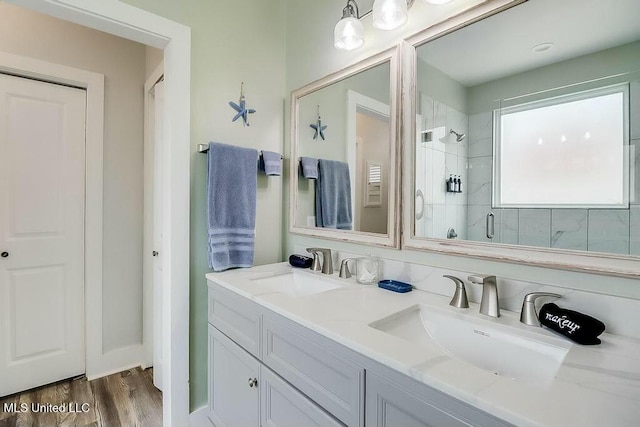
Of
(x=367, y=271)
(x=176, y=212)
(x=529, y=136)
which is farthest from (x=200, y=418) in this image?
(x=529, y=136)

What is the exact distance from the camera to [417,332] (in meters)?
0.98

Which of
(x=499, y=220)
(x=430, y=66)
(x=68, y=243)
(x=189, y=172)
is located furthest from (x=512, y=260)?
(x=68, y=243)

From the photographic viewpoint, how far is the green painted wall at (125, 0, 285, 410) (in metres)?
1.55

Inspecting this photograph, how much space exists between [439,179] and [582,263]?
0.52 m

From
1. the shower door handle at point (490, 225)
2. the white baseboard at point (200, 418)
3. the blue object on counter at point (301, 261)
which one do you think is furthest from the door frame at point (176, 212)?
the shower door handle at point (490, 225)

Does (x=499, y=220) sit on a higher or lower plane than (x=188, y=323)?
higher

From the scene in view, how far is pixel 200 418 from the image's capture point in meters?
1.55

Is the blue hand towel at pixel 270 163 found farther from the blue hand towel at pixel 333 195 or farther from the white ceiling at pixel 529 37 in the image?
the white ceiling at pixel 529 37

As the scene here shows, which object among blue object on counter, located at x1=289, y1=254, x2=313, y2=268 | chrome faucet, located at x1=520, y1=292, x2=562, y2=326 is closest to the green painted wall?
blue object on counter, located at x1=289, y1=254, x2=313, y2=268

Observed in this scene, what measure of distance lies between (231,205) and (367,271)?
2.60ft

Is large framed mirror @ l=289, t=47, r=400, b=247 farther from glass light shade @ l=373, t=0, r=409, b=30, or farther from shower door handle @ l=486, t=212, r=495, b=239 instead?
shower door handle @ l=486, t=212, r=495, b=239

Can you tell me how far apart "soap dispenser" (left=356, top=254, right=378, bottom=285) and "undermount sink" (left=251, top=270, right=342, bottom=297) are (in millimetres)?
163

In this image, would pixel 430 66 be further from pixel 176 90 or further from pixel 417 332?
pixel 176 90

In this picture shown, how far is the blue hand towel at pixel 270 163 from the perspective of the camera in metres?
1.73
